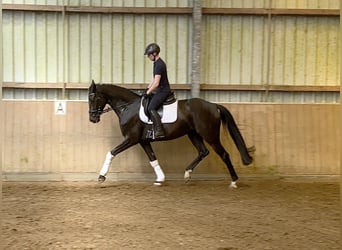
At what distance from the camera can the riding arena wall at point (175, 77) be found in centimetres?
880

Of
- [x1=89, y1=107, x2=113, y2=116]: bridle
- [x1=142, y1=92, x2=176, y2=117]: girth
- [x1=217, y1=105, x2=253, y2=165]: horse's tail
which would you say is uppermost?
[x1=142, y1=92, x2=176, y2=117]: girth

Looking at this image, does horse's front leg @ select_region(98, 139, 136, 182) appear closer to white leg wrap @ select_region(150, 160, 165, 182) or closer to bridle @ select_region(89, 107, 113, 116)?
white leg wrap @ select_region(150, 160, 165, 182)

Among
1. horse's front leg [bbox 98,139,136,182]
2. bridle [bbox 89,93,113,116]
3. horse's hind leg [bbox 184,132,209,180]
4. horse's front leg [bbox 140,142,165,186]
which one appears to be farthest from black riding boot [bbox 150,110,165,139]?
bridle [bbox 89,93,113,116]

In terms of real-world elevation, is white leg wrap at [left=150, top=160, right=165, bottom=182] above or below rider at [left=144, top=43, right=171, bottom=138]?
below

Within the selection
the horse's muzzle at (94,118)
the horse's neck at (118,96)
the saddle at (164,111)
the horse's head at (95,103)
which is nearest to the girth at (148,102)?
the saddle at (164,111)

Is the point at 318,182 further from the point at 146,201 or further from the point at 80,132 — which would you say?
the point at 80,132

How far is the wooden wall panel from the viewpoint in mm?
8750

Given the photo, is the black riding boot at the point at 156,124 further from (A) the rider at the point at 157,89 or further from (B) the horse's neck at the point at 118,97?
(B) the horse's neck at the point at 118,97

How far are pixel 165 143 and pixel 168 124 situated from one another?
0.88 meters

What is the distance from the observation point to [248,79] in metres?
9.40

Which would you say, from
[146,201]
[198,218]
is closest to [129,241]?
[198,218]

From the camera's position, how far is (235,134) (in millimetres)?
8188

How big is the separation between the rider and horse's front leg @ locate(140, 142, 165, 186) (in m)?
0.32

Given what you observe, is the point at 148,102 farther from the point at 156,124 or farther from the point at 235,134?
the point at 235,134
